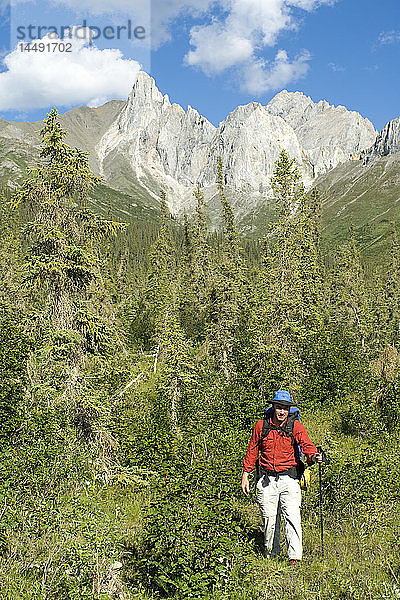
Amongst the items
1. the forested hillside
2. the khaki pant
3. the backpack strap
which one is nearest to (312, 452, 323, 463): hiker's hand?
the backpack strap

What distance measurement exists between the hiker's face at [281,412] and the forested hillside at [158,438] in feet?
4.44

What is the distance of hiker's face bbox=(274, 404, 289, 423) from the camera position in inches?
231

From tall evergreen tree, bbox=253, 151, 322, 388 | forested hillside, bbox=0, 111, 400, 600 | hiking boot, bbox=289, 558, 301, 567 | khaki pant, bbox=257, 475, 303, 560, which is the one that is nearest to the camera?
forested hillside, bbox=0, 111, 400, 600

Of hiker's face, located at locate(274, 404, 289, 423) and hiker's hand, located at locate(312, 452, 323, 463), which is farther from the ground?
hiker's face, located at locate(274, 404, 289, 423)

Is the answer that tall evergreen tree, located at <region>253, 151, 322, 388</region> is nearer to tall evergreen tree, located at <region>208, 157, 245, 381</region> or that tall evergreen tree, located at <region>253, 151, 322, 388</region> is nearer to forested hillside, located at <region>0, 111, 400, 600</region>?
forested hillside, located at <region>0, 111, 400, 600</region>

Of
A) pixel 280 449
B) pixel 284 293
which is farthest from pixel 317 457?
pixel 284 293

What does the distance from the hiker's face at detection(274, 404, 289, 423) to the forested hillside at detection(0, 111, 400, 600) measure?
53.3 inches

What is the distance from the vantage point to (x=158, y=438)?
9891 mm

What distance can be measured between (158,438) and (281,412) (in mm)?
4801

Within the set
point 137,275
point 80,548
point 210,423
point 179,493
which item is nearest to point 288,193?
point 210,423

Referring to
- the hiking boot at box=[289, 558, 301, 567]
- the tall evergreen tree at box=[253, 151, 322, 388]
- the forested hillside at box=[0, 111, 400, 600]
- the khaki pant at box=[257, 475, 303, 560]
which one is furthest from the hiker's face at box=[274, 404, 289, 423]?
the tall evergreen tree at box=[253, 151, 322, 388]

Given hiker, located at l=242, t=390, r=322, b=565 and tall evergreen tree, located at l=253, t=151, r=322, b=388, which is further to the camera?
tall evergreen tree, located at l=253, t=151, r=322, b=388

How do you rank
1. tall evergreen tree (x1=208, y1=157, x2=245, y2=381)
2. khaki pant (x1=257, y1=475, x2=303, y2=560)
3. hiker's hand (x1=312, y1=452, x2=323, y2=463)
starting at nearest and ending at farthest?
hiker's hand (x1=312, y1=452, x2=323, y2=463) < khaki pant (x1=257, y1=475, x2=303, y2=560) < tall evergreen tree (x1=208, y1=157, x2=245, y2=381)

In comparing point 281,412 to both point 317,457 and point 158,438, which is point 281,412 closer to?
point 317,457
